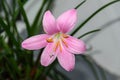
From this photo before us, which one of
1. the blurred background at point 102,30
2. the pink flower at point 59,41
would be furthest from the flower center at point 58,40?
the blurred background at point 102,30

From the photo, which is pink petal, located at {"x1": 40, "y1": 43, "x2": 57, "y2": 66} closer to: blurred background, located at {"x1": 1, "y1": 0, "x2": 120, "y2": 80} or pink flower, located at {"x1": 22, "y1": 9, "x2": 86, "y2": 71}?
pink flower, located at {"x1": 22, "y1": 9, "x2": 86, "y2": 71}

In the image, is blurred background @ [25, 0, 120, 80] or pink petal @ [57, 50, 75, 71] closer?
pink petal @ [57, 50, 75, 71]

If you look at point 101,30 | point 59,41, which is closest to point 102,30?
point 101,30

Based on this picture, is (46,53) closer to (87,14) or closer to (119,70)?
(87,14)

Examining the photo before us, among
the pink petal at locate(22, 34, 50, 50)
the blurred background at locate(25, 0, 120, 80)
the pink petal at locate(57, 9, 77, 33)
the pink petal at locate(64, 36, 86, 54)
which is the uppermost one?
the pink petal at locate(57, 9, 77, 33)

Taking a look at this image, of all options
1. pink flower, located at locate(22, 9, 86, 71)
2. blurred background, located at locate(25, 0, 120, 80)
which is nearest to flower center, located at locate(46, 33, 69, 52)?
pink flower, located at locate(22, 9, 86, 71)

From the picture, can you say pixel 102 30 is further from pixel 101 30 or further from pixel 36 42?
pixel 36 42

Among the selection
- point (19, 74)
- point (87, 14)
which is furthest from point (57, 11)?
point (19, 74)

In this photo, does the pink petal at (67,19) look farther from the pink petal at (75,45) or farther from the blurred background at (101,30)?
the blurred background at (101,30)
